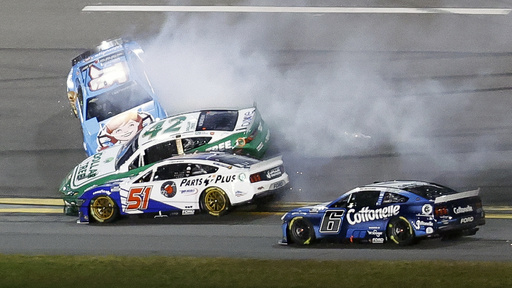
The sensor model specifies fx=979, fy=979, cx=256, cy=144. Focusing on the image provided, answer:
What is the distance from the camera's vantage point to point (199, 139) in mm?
17859

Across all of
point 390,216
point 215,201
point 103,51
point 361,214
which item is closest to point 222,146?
point 215,201

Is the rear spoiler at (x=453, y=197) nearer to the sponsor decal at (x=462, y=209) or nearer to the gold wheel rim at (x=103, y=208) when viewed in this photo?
the sponsor decal at (x=462, y=209)

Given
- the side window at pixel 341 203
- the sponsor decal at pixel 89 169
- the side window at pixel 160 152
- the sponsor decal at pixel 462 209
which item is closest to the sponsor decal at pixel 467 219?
the sponsor decal at pixel 462 209

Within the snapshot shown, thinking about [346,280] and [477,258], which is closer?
[346,280]

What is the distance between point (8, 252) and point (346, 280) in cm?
594

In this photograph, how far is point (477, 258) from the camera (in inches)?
539

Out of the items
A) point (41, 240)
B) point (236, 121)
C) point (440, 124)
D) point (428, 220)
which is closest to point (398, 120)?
point (440, 124)

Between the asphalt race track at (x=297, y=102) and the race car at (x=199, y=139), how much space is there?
1.14 m

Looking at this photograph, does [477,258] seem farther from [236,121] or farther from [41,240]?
[41,240]

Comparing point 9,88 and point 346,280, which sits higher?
point 9,88

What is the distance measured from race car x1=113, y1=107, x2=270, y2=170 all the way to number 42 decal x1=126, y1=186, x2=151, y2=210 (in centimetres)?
Result: 83

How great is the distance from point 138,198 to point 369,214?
442 cm

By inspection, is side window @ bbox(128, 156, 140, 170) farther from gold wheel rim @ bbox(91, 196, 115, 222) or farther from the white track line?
the white track line

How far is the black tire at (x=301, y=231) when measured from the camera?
1491 centimetres
